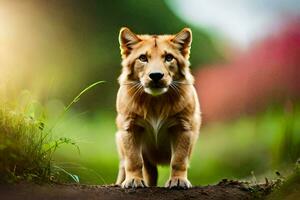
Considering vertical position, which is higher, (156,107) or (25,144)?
(156,107)

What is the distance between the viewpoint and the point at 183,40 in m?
3.73

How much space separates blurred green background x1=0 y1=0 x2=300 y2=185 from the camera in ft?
14.0

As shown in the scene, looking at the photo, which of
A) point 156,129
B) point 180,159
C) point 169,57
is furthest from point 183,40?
point 180,159

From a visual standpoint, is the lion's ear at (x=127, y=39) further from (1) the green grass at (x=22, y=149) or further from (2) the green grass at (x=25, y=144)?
(1) the green grass at (x=22, y=149)

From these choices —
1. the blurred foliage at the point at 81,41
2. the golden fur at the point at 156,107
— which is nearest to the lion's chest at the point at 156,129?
the golden fur at the point at 156,107

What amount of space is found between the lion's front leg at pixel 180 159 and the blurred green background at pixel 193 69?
0.70m

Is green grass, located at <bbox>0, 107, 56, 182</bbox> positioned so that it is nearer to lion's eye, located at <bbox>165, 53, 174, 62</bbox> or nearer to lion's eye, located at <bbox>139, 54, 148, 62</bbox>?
lion's eye, located at <bbox>139, 54, 148, 62</bbox>

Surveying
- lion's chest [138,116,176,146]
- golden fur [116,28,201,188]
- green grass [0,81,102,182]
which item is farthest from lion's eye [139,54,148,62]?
green grass [0,81,102,182]

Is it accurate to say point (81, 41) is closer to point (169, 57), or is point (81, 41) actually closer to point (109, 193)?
point (169, 57)

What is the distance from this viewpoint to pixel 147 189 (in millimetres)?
3502

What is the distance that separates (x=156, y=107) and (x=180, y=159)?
291 mm

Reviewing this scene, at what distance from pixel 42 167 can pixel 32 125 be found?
0.22m

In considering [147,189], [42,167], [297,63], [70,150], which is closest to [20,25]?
[70,150]

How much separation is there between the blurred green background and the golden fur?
0.57 meters
